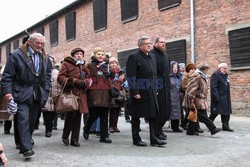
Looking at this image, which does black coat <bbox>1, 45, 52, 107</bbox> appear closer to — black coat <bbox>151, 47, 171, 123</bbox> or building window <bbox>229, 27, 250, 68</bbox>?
black coat <bbox>151, 47, 171, 123</bbox>

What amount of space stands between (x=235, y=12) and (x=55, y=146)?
913 centimetres

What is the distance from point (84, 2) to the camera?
2262cm

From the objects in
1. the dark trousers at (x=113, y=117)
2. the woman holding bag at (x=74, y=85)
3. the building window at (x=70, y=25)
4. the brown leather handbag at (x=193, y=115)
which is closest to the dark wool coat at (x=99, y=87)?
the woman holding bag at (x=74, y=85)

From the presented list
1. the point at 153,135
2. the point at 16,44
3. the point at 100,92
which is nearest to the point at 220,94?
the point at 153,135

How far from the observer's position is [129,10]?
18062 millimetres

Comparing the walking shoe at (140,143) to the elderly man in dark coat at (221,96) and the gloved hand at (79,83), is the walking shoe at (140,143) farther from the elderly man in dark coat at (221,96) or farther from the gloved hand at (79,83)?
the elderly man in dark coat at (221,96)

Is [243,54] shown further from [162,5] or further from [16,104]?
[16,104]

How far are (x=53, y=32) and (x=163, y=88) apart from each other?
22.6 metres

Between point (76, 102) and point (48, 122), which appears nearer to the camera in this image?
point (76, 102)

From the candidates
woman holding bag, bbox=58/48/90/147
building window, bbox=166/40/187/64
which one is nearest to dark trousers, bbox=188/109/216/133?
woman holding bag, bbox=58/48/90/147

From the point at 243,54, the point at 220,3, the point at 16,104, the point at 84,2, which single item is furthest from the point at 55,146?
the point at 84,2

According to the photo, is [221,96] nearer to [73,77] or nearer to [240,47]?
[73,77]

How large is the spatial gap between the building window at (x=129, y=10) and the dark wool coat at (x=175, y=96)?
965 centimetres

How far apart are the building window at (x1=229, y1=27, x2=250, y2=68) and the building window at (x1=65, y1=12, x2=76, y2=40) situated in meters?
13.9
